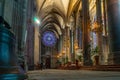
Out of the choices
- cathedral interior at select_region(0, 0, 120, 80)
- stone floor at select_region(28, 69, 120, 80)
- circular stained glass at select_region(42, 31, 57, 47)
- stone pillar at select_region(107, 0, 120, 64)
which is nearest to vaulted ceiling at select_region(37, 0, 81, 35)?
cathedral interior at select_region(0, 0, 120, 80)

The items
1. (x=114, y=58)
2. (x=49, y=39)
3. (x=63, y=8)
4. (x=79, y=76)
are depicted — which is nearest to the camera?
(x=79, y=76)

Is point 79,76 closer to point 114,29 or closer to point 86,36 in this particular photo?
point 114,29

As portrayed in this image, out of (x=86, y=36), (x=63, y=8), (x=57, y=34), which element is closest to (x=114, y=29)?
(x=86, y=36)

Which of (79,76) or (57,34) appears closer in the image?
(79,76)

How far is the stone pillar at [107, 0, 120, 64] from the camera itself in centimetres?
847

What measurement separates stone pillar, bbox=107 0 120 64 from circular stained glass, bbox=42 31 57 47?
119 feet

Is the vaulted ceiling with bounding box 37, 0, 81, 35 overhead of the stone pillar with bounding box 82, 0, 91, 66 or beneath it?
overhead

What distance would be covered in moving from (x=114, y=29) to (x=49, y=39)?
37415 mm

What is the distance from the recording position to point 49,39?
45906mm

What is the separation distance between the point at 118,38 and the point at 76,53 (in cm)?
1852

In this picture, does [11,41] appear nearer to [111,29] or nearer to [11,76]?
[11,76]

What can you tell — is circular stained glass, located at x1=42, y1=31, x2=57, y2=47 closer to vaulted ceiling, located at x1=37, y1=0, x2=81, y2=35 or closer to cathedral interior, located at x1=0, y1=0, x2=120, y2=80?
cathedral interior, located at x1=0, y1=0, x2=120, y2=80

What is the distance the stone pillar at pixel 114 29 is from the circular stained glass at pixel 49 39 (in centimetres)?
3615

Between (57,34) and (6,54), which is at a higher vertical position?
(57,34)
